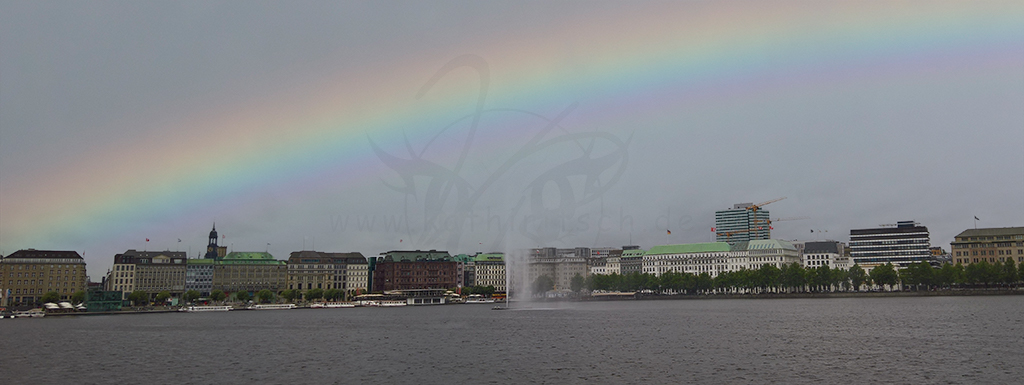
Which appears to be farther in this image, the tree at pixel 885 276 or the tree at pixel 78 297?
the tree at pixel 78 297

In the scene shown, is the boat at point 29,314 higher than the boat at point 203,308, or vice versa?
the boat at point 29,314

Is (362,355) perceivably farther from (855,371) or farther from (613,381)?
(855,371)

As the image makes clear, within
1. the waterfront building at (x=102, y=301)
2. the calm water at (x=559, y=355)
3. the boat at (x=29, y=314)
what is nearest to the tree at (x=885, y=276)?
the calm water at (x=559, y=355)

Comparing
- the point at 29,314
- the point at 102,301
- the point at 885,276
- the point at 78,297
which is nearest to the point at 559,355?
the point at 29,314

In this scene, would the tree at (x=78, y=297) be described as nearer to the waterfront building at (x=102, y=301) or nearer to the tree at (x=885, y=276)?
the waterfront building at (x=102, y=301)

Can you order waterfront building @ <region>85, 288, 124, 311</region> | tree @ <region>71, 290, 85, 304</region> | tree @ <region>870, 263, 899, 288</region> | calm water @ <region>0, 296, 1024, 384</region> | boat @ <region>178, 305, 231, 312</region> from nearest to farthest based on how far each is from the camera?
calm water @ <region>0, 296, 1024, 384</region>, waterfront building @ <region>85, 288, 124, 311</region>, tree @ <region>870, 263, 899, 288</region>, boat @ <region>178, 305, 231, 312</region>, tree @ <region>71, 290, 85, 304</region>

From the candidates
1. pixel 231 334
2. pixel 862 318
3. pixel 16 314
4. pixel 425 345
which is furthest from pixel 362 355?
pixel 16 314

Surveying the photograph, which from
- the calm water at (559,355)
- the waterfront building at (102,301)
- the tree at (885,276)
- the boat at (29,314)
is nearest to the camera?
the calm water at (559,355)

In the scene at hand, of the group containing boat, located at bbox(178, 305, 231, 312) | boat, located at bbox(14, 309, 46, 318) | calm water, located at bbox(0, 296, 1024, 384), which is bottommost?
boat, located at bbox(178, 305, 231, 312)

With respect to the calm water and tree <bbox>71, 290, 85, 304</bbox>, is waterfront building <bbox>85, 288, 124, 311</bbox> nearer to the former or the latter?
tree <bbox>71, 290, 85, 304</bbox>

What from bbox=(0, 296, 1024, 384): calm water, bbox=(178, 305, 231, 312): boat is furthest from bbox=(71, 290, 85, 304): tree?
bbox=(0, 296, 1024, 384): calm water

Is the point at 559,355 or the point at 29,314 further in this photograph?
the point at 29,314

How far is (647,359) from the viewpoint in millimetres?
53000

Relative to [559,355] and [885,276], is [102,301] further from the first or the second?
[885,276]
